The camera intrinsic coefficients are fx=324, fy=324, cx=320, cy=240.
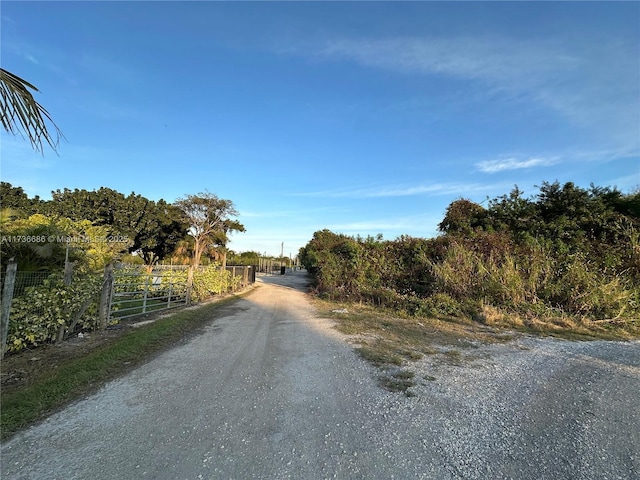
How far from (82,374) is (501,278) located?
1091cm

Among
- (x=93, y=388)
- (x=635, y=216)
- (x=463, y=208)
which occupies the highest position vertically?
(x=463, y=208)

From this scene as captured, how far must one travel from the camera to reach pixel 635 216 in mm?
11422

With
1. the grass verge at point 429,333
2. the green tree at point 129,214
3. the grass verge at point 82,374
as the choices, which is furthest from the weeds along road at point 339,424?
the green tree at point 129,214

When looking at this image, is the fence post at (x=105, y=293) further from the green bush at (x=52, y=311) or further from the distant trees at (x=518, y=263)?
the distant trees at (x=518, y=263)

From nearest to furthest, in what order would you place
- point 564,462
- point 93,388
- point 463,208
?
point 564,462 < point 93,388 < point 463,208

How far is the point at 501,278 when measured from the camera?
10453 mm

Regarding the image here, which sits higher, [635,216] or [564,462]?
[635,216]

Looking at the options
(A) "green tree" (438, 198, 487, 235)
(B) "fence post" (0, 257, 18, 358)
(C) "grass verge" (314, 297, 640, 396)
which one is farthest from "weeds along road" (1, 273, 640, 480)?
(A) "green tree" (438, 198, 487, 235)

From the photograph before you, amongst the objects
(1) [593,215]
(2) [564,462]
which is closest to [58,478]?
(2) [564,462]

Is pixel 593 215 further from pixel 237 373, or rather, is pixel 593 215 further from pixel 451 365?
pixel 237 373

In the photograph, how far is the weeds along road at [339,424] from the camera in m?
2.46

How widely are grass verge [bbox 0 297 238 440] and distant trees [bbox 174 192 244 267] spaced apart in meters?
26.6

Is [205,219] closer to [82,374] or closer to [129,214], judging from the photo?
[129,214]

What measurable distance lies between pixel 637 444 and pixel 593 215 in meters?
11.7
